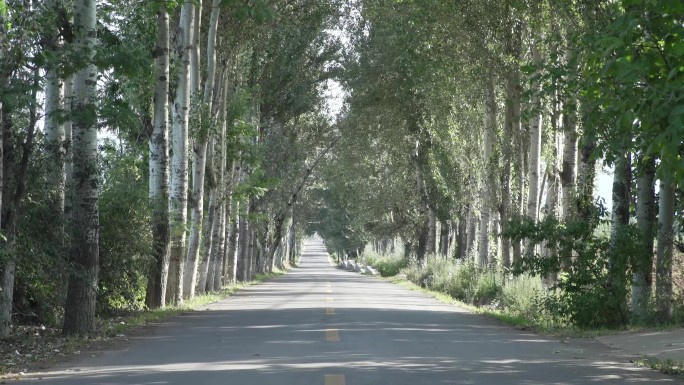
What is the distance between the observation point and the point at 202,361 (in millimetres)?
13195

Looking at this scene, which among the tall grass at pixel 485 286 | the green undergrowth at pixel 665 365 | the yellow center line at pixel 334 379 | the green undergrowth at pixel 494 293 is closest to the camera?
the yellow center line at pixel 334 379

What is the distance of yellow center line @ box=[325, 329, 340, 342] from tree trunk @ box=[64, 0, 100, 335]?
3959mm

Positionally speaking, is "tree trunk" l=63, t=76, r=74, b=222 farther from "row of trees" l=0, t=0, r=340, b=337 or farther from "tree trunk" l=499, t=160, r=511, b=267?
"tree trunk" l=499, t=160, r=511, b=267

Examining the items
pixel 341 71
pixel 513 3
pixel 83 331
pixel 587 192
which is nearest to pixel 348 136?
pixel 341 71

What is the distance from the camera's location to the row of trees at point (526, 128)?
33.4 feet

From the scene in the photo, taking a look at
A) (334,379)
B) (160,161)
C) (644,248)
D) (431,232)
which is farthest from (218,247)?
(334,379)

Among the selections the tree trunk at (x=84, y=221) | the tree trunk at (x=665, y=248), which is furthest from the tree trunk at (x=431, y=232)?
the tree trunk at (x=84, y=221)

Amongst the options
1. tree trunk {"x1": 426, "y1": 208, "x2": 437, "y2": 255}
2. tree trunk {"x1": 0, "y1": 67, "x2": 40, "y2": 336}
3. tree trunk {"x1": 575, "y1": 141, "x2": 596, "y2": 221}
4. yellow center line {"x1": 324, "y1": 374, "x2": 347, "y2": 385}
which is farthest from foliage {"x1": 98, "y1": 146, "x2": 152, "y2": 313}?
tree trunk {"x1": 426, "y1": 208, "x2": 437, "y2": 255}

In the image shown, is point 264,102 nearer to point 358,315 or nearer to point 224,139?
point 224,139

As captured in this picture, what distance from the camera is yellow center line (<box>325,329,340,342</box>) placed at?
52.4 ft

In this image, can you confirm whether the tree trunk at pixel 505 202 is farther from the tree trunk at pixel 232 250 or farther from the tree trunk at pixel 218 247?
the tree trunk at pixel 232 250

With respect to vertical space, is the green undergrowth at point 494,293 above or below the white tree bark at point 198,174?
below

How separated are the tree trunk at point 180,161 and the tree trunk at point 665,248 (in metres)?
11.5

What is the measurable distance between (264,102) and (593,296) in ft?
99.7
